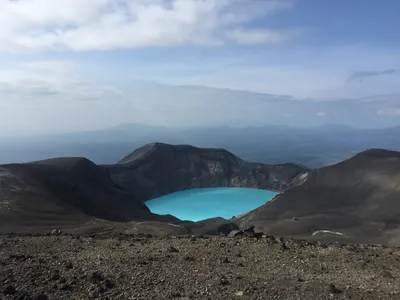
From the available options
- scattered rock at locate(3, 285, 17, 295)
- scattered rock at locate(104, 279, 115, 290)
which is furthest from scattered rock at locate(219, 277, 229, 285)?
scattered rock at locate(3, 285, 17, 295)

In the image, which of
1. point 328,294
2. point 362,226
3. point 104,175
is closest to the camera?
point 328,294

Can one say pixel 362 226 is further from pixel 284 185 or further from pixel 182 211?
pixel 284 185

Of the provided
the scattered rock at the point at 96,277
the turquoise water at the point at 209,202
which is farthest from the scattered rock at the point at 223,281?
the turquoise water at the point at 209,202

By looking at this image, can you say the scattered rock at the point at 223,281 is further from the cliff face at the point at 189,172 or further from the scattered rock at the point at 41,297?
the cliff face at the point at 189,172

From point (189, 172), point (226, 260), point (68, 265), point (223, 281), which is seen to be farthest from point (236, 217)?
point (223, 281)

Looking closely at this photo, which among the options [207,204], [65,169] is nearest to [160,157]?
[207,204]

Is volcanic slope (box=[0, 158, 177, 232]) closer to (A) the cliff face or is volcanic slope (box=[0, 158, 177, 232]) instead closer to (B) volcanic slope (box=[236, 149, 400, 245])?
(B) volcanic slope (box=[236, 149, 400, 245])
